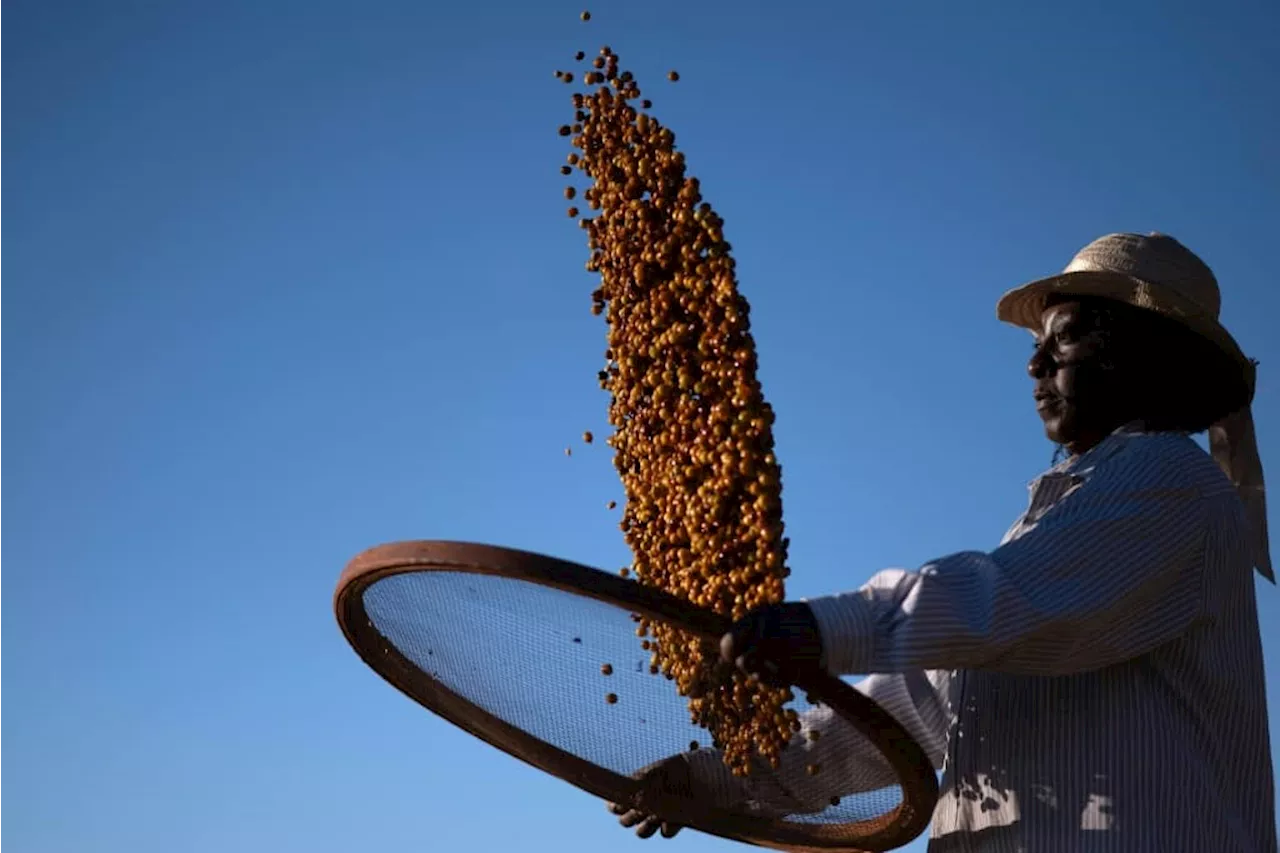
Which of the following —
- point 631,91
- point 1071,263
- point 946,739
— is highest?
point 631,91

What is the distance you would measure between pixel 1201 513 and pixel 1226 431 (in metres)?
0.85

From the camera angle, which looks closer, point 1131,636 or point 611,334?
point 1131,636

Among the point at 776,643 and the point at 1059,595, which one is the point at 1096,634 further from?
the point at 776,643

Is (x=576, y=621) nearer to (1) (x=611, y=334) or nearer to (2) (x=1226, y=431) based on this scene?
(1) (x=611, y=334)

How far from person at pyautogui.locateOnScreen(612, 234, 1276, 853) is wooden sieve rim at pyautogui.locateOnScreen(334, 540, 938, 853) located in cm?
7

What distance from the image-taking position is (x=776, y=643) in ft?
→ 8.97

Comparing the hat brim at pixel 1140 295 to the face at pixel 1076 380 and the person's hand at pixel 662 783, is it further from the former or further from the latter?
the person's hand at pixel 662 783

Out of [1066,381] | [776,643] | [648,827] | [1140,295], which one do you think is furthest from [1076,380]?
[648,827]

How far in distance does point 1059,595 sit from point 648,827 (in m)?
1.28

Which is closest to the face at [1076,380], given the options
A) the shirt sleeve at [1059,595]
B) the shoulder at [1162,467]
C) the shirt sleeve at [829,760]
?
the shoulder at [1162,467]

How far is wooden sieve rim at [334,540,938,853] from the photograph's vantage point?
2775 millimetres

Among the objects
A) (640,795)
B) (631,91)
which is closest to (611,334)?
(631,91)

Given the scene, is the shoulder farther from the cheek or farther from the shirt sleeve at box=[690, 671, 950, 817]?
the shirt sleeve at box=[690, 671, 950, 817]

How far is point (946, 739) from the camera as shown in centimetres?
383
